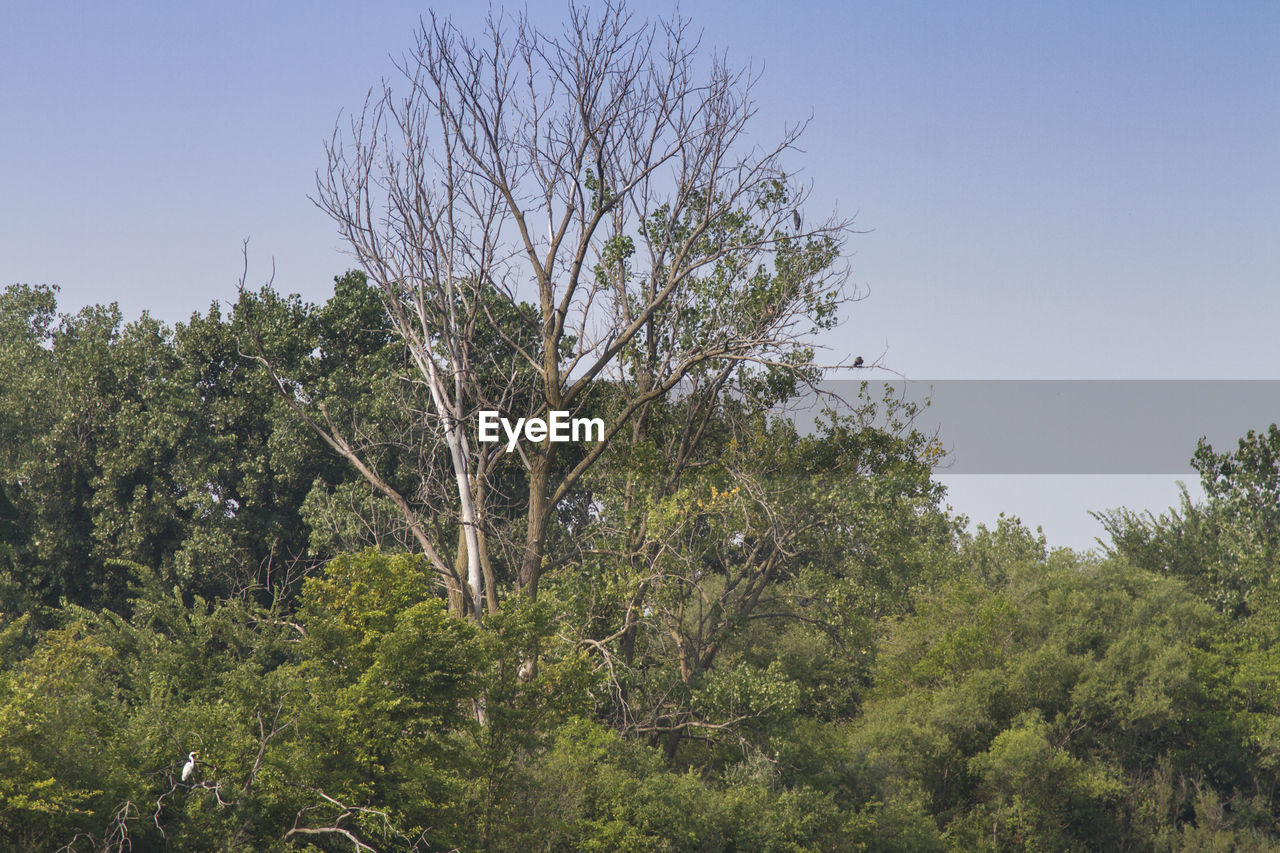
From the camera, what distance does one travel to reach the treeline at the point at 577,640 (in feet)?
43.5

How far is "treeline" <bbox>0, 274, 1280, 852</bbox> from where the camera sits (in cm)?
1326

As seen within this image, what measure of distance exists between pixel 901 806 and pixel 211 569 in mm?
16957

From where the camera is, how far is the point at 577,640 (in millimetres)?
19188

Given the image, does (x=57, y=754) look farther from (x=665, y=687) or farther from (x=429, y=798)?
(x=665, y=687)

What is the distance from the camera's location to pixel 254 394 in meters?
31.7

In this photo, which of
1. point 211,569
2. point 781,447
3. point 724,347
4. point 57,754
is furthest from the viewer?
point 211,569

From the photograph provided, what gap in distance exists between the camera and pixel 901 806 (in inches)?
903

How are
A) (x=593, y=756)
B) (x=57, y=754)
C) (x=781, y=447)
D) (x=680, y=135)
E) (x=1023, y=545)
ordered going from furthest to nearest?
1. (x=1023, y=545)
2. (x=781, y=447)
3. (x=680, y=135)
4. (x=593, y=756)
5. (x=57, y=754)

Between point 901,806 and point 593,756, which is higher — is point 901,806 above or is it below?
below

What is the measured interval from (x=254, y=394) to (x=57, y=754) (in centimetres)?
2118

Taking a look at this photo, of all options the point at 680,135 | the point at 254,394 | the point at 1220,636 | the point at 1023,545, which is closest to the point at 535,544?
the point at 680,135

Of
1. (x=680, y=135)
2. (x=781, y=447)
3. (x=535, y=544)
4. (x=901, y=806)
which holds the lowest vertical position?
(x=901, y=806)

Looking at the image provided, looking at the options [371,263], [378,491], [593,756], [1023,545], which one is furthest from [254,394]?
[1023,545]

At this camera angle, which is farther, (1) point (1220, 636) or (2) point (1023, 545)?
(2) point (1023, 545)
